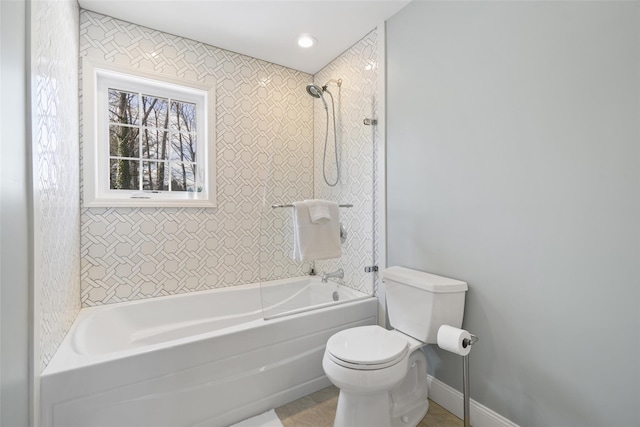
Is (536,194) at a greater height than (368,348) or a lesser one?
greater

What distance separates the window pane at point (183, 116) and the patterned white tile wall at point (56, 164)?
64 centimetres

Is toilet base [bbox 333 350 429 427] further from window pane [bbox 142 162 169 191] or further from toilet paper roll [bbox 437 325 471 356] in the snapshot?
window pane [bbox 142 162 169 191]

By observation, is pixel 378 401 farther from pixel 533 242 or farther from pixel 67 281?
pixel 67 281

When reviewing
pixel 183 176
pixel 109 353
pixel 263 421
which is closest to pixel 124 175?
pixel 183 176

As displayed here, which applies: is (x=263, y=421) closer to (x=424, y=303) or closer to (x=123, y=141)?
(x=424, y=303)

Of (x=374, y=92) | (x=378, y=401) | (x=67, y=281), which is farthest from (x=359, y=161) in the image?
(x=67, y=281)

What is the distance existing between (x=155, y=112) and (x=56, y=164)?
3.58ft

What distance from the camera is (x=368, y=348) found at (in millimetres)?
1489

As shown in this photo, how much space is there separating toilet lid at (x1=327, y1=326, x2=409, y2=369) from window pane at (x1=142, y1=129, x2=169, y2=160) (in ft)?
6.35

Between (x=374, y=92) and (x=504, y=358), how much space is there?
185 cm

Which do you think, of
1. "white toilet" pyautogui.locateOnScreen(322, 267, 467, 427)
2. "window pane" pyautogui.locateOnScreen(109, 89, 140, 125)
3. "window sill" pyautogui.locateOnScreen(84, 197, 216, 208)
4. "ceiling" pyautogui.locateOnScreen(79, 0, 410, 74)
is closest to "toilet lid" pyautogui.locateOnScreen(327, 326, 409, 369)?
"white toilet" pyautogui.locateOnScreen(322, 267, 467, 427)

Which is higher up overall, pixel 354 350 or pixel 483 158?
pixel 483 158

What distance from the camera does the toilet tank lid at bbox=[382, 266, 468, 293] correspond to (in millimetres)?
1592

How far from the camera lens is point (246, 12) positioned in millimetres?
2043
